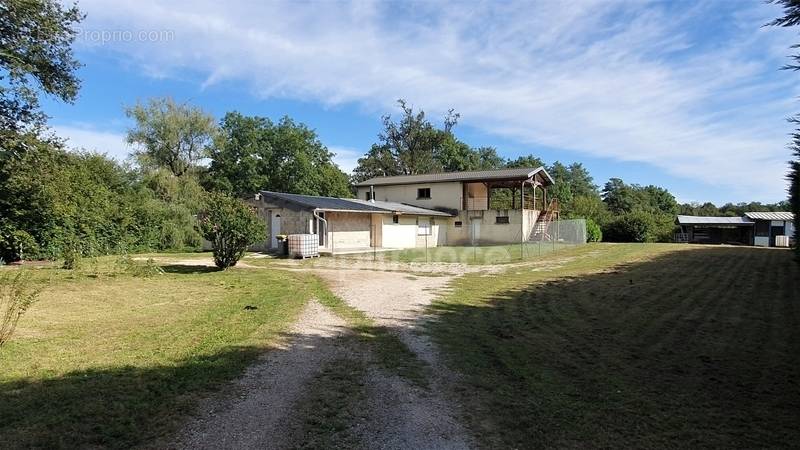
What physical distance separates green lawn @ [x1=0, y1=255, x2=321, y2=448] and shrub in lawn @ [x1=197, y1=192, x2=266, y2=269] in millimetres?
3668

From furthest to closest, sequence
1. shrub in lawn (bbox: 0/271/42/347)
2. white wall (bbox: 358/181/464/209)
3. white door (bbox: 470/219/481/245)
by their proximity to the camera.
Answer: white wall (bbox: 358/181/464/209), white door (bbox: 470/219/481/245), shrub in lawn (bbox: 0/271/42/347)

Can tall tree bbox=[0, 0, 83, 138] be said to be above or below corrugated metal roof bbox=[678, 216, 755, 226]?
above

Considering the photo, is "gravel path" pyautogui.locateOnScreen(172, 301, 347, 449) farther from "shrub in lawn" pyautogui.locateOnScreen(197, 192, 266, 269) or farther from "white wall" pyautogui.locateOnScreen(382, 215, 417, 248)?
"white wall" pyautogui.locateOnScreen(382, 215, 417, 248)

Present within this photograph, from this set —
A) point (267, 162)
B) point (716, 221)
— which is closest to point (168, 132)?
point (267, 162)

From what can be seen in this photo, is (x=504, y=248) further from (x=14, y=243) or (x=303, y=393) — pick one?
(x=14, y=243)

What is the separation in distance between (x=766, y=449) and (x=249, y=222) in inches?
540

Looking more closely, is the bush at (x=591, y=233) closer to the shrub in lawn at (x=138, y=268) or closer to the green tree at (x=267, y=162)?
the green tree at (x=267, y=162)

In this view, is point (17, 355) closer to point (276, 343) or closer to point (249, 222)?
point (276, 343)

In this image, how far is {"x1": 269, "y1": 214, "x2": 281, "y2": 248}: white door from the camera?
23406mm

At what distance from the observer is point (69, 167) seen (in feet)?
60.0

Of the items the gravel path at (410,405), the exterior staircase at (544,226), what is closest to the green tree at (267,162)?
the exterior staircase at (544,226)

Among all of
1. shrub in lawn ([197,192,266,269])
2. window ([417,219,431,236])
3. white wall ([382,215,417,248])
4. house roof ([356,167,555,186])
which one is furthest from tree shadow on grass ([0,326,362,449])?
house roof ([356,167,555,186])

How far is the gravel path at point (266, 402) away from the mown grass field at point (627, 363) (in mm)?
1612

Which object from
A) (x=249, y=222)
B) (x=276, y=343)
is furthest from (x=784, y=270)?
(x=249, y=222)
